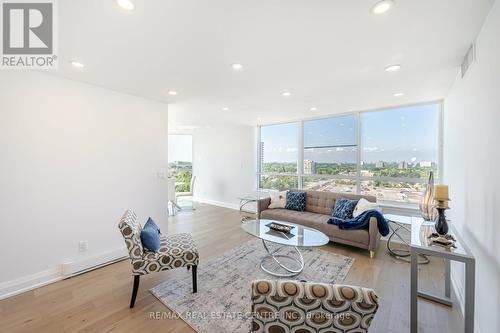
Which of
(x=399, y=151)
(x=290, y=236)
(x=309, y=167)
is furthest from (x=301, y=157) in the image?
Answer: (x=290, y=236)

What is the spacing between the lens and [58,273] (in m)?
2.54

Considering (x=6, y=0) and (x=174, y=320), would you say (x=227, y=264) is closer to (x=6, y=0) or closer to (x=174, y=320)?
(x=174, y=320)

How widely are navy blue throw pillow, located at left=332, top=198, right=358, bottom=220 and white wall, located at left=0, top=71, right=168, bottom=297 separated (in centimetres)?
328

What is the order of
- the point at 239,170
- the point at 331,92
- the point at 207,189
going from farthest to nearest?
the point at 207,189, the point at 239,170, the point at 331,92

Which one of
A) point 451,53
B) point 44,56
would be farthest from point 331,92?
point 44,56

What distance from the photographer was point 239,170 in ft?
21.2

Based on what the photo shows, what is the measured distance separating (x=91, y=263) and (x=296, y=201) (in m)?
3.57

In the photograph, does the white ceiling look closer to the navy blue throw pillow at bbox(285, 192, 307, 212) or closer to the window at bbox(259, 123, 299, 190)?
the navy blue throw pillow at bbox(285, 192, 307, 212)

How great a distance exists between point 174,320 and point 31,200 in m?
2.15

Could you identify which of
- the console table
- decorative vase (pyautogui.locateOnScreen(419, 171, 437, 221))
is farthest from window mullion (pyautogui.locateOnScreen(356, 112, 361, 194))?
the console table

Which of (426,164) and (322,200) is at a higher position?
(426,164)

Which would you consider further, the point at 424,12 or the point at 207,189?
the point at 207,189

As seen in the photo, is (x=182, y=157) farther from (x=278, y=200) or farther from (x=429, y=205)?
(x=429, y=205)

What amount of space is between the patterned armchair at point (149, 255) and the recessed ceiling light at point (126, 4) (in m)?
1.80
